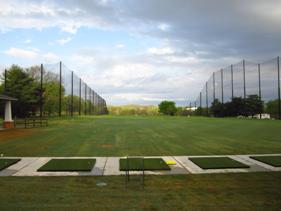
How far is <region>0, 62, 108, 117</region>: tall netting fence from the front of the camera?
105 feet

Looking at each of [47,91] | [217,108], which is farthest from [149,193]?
[217,108]

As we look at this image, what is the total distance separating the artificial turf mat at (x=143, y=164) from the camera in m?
6.84

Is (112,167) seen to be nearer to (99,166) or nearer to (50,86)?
(99,166)

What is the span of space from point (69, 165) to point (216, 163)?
152 inches

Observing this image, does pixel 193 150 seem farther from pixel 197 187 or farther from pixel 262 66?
pixel 262 66

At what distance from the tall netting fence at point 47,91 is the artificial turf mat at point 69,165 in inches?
1009

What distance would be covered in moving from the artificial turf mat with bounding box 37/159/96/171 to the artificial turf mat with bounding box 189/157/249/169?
285 centimetres

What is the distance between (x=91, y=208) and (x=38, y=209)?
783mm

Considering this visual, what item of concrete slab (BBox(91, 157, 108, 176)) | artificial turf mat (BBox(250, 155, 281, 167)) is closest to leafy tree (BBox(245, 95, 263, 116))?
artificial turf mat (BBox(250, 155, 281, 167))

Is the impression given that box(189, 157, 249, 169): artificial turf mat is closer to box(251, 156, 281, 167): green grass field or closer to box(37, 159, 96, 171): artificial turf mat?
box(251, 156, 281, 167): green grass field

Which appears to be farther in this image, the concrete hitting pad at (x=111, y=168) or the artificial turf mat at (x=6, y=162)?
the artificial turf mat at (x=6, y=162)

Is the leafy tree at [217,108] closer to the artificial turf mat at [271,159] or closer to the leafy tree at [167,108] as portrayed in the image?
the leafy tree at [167,108]

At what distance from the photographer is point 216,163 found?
296 inches

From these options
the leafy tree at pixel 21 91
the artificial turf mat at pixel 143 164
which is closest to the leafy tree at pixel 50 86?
the leafy tree at pixel 21 91
